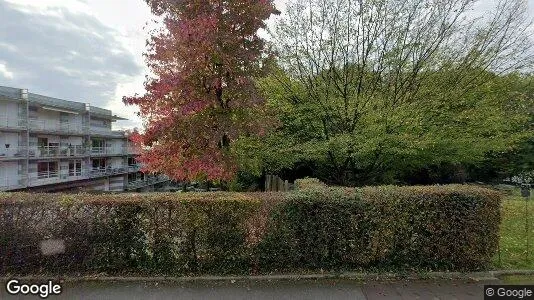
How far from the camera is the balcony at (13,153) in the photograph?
25.6 m

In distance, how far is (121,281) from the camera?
443 centimetres

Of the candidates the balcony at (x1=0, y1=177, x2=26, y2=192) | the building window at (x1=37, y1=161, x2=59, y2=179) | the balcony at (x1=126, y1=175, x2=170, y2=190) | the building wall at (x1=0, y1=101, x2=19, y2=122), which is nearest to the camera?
the balcony at (x1=0, y1=177, x2=26, y2=192)

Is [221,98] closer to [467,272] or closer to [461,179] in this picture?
[467,272]

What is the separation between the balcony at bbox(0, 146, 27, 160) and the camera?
25.6 metres

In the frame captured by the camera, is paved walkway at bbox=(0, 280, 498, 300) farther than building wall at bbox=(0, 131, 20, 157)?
No

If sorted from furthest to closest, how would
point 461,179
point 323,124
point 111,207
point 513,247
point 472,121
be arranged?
point 461,179 < point 323,124 < point 472,121 < point 513,247 < point 111,207

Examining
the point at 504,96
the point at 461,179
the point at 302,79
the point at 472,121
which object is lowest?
the point at 461,179

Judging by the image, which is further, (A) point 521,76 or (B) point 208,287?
(A) point 521,76

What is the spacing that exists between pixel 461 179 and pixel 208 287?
75.5 ft

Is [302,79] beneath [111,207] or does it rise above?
above

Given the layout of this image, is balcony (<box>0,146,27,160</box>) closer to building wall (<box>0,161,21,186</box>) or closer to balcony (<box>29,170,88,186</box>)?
building wall (<box>0,161,21,186</box>)

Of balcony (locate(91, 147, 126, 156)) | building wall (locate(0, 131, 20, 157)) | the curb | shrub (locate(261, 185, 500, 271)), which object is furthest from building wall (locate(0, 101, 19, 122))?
shrub (locate(261, 185, 500, 271))

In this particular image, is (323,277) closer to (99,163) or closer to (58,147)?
(58,147)

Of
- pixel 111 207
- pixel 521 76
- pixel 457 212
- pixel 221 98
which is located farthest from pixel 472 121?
pixel 111 207
